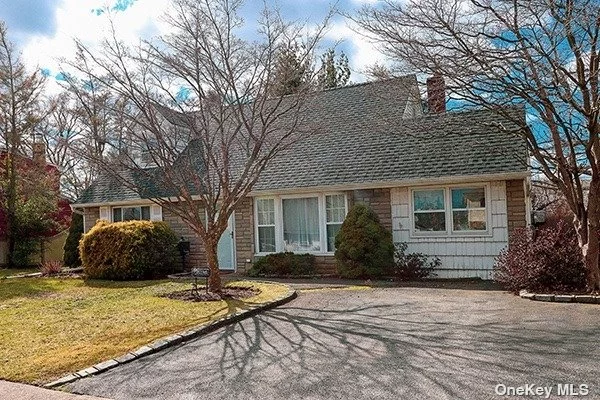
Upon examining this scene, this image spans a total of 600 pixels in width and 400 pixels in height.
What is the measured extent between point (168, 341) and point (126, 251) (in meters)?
7.89

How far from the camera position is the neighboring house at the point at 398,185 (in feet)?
37.1

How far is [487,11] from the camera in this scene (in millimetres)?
8172

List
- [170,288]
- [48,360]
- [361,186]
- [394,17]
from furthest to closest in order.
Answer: [361,186] → [170,288] → [394,17] → [48,360]

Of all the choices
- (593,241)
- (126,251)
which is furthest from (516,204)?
(126,251)

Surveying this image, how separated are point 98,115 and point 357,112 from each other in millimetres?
8614

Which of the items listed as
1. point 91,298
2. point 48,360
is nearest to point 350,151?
point 91,298

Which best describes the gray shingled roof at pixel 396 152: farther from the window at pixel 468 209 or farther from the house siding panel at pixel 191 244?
the house siding panel at pixel 191 244

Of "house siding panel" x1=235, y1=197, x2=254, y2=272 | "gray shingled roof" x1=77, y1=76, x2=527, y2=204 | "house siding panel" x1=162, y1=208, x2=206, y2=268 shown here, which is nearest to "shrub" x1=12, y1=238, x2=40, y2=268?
"gray shingled roof" x1=77, y1=76, x2=527, y2=204

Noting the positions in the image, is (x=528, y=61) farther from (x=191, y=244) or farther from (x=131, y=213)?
(x=131, y=213)

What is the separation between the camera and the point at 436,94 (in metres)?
9.37

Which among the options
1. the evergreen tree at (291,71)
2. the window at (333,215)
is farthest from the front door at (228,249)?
the evergreen tree at (291,71)

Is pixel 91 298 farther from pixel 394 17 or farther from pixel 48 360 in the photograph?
pixel 394 17

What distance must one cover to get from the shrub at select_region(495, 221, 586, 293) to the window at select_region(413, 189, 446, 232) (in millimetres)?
3065

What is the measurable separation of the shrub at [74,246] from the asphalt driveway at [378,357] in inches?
528
